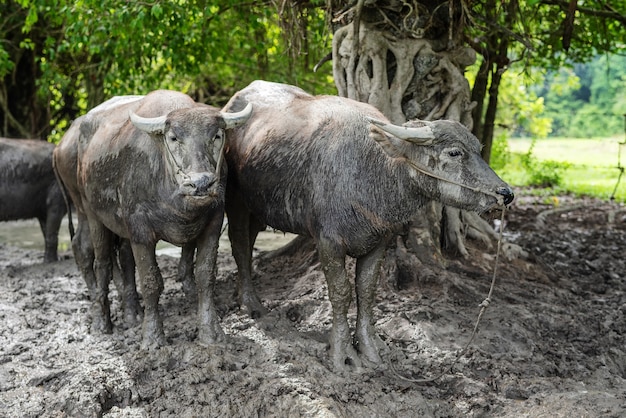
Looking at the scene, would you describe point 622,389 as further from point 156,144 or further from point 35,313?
point 35,313

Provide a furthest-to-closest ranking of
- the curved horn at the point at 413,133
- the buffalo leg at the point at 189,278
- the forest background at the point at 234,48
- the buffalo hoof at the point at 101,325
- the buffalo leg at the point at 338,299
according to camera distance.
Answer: the forest background at the point at 234,48 → the buffalo leg at the point at 189,278 → the buffalo hoof at the point at 101,325 → the buffalo leg at the point at 338,299 → the curved horn at the point at 413,133

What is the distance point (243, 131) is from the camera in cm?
582

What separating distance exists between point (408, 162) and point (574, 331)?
7.73 feet

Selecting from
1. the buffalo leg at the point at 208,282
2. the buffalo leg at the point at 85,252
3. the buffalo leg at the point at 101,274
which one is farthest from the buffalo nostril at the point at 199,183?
the buffalo leg at the point at 85,252

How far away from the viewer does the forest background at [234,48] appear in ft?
25.7

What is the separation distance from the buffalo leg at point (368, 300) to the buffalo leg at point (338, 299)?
0.36 feet

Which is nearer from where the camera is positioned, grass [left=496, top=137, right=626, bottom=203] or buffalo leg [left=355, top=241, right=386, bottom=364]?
buffalo leg [left=355, top=241, right=386, bottom=364]

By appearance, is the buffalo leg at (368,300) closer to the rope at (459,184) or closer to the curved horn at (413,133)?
the rope at (459,184)

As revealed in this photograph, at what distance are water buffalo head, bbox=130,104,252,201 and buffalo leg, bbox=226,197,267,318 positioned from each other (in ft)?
3.53

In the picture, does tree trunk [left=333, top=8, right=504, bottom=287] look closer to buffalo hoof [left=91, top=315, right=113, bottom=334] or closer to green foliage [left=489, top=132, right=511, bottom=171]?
buffalo hoof [left=91, top=315, right=113, bottom=334]

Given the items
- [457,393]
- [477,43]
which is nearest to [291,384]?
[457,393]

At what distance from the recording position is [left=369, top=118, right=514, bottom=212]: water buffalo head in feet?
15.2

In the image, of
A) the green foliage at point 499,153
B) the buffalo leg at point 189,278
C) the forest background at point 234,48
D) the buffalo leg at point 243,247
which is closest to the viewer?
the buffalo leg at point 243,247

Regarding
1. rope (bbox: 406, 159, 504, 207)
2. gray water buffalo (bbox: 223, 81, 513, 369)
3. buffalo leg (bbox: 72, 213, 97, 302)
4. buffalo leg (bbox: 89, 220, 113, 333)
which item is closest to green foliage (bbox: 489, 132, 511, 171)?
gray water buffalo (bbox: 223, 81, 513, 369)
